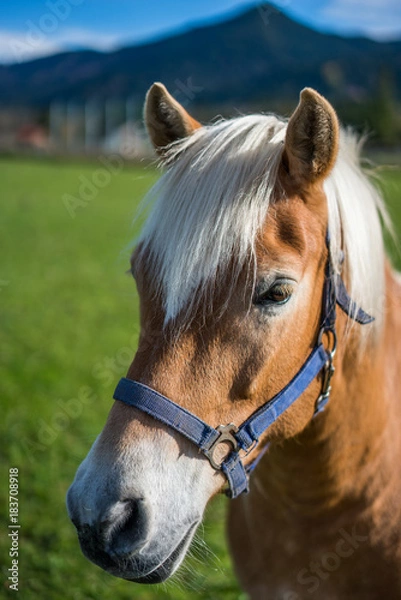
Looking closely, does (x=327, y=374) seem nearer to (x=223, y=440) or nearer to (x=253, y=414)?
(x=253, y=414)

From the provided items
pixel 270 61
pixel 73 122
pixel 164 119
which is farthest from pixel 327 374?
pixel 73 122

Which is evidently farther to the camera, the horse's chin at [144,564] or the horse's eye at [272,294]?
the horse's eye at [272,294]

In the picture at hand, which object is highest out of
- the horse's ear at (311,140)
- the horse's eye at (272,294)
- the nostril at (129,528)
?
the horse's ear at (311,140)

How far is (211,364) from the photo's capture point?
1.64 m

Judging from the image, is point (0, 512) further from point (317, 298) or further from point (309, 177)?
point (309, 177)

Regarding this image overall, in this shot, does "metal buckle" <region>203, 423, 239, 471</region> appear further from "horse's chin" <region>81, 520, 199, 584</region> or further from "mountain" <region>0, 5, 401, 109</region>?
"mountain" <region>0, 5, 401, 109</region>

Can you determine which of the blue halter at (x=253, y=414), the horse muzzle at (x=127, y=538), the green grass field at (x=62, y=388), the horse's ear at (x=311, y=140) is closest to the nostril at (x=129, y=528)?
the horse muzzle at (x=127, y=538)

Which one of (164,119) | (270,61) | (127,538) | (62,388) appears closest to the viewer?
(127,538)

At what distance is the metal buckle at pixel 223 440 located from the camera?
166cm

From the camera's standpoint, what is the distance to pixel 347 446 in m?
2.15

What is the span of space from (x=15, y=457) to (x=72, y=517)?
370 centimetres

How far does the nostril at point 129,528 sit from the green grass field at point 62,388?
37cm

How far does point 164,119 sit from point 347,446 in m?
1.55

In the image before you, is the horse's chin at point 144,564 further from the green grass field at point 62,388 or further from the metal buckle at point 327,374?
the metal buckle at point 327,374
